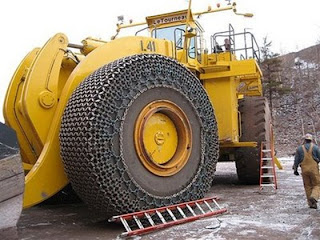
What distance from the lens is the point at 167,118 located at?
592cm

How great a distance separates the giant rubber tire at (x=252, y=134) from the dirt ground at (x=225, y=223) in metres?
1.13

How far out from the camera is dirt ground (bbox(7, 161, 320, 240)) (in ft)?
16.3

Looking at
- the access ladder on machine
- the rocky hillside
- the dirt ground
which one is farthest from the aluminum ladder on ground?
the rocky hillside

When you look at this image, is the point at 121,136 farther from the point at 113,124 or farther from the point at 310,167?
the point at 310,167

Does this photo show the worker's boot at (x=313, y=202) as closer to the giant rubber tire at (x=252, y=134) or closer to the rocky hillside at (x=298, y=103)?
the giant rubber tire at (x=252, y=134)

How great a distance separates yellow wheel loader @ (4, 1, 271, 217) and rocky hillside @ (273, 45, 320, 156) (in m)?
16.4

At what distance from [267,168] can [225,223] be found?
3639mm

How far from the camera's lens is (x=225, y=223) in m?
5.51

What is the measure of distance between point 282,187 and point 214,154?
10.7 feet

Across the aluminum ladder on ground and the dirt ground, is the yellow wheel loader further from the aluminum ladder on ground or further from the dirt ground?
the dirt ground

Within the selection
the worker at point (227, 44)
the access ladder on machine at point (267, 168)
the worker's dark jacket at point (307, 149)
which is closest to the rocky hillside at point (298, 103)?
the access ladder on machine at point (267, 168)

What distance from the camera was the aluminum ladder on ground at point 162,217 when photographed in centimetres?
505

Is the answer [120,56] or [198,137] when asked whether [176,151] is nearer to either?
[198,137]

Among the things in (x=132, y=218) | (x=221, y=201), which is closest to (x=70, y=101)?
(x=132, y=218)
